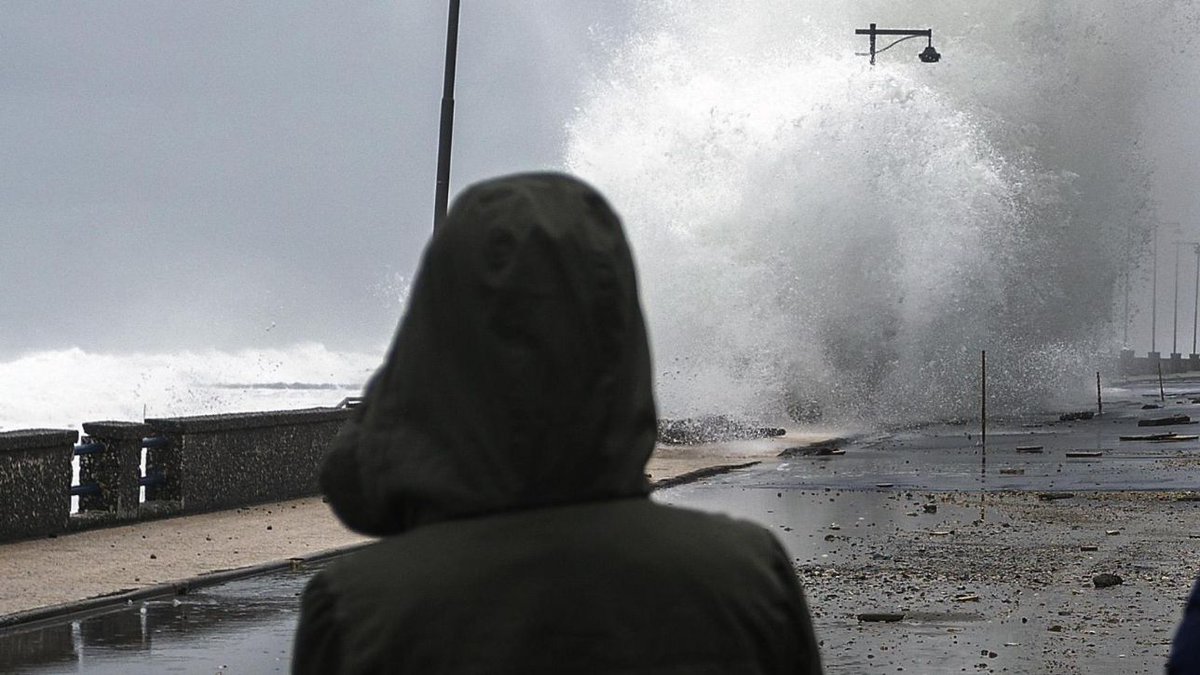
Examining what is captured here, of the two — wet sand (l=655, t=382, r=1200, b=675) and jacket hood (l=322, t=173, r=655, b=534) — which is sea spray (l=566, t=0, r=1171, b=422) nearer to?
wet sand (l=655, t=382, r=1200, b=675)

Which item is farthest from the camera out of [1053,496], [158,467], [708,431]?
[708,431]

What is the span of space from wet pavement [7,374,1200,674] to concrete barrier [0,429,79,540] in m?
2.46

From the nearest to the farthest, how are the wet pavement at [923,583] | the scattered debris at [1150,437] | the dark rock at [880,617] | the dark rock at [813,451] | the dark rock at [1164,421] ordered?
1. the wet pavement at [923,583]
2. the dark rock at [880,617]
3. the dark rock at [813,451]
4. the scattered debris at [1150,437]
5. the dark rock at [1164,421]

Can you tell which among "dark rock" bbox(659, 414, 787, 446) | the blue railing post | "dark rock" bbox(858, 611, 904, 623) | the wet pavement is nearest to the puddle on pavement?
the wet pavement

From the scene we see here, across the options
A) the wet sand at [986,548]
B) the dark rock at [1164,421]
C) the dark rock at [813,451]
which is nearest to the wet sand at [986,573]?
the wet sand at [986,548]

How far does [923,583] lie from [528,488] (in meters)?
Answer: 11.1

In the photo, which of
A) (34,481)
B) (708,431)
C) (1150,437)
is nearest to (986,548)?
(34,481)

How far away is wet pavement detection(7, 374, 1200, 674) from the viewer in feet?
32.8

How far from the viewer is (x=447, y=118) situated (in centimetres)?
2144

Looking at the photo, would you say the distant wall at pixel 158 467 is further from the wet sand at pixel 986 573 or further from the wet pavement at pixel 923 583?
the wet sand at pixel 986 573

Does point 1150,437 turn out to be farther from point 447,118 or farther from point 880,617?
point 880,617

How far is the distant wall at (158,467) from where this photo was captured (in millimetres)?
15094

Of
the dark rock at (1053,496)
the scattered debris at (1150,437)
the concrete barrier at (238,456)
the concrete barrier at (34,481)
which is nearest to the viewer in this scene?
the concrete barrier at (34,481)

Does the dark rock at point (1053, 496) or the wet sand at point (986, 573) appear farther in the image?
the dark rock at point (1053, 496)
